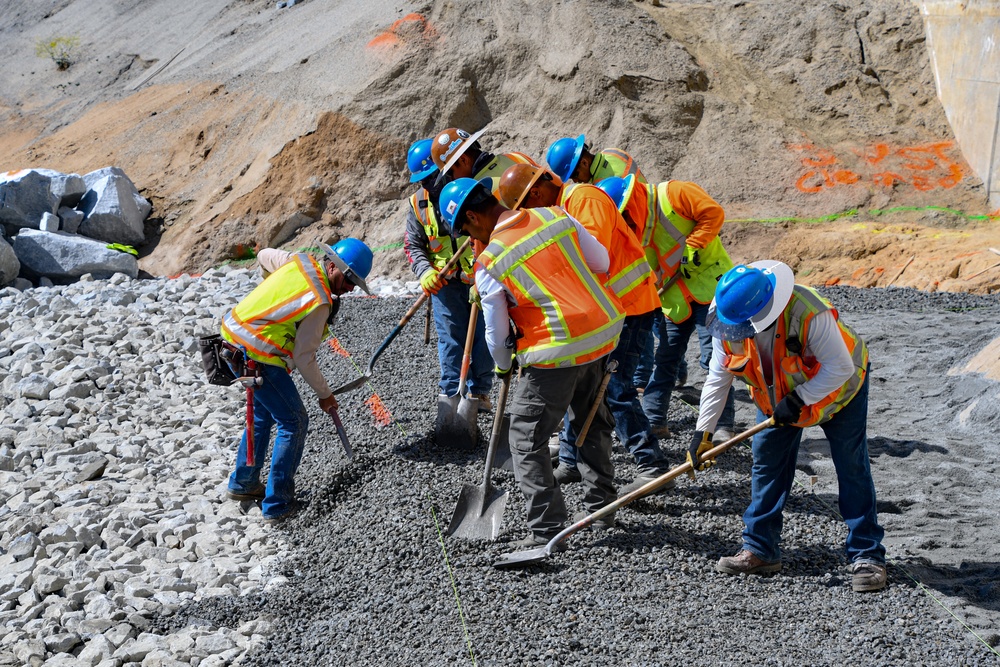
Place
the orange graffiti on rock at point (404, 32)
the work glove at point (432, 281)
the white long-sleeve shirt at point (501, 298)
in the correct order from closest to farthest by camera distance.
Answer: the white long-sleeve shirt at point (501, 298)
the work glove at point (432, 281)
the orange graffiti on rock at point (404, 32)

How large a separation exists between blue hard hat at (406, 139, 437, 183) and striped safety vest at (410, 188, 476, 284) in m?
0.12

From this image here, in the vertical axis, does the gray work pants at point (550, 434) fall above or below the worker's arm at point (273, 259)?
below

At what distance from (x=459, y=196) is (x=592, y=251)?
2.06 feet

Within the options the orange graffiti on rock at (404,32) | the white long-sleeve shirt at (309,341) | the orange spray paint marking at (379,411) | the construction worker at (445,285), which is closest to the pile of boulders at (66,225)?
the orange graffiti on rock at (404,32)

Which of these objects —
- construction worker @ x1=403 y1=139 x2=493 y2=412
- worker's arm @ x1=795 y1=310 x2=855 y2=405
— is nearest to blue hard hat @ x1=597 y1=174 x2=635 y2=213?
construction worker @ x1=403 y1=139 x2=493 y2=412

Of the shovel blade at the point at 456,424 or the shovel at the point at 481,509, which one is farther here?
the shovel blade at the point at 456,424

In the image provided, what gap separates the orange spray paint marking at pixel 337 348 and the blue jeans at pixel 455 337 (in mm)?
1793

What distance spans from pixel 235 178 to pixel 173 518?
7.97 meters

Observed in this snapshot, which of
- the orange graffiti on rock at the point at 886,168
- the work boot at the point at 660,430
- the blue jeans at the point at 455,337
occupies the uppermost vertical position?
the blue jeans at the point at 455,337

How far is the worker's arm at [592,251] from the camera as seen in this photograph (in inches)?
158

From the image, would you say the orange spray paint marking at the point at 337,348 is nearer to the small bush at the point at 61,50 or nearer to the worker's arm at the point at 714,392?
the worker's arm at the point at 714,392

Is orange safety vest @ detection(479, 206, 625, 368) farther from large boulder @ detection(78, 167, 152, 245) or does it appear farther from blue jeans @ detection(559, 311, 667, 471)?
large boulder @ detection(78, 167, 152, 245)

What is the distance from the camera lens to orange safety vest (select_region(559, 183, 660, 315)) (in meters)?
4.33

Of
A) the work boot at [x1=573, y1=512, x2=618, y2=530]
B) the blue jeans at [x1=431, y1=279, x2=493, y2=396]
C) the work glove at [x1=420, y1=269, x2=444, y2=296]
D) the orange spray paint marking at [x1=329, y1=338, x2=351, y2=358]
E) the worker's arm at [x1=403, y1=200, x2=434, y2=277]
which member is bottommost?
the orange spray paint marking at [x1=329, y1=338, x2=351, y2=358]
